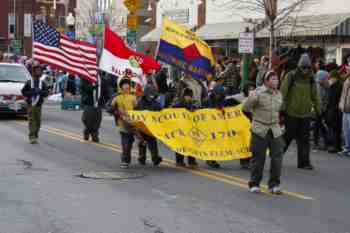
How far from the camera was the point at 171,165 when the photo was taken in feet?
43.7

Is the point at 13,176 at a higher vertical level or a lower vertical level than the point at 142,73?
lower

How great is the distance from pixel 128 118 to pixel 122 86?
2.70ft

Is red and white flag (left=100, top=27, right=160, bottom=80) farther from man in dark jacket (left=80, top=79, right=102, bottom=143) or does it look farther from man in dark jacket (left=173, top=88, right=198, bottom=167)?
man in dark jacket (left=80, top=79, right=102, bottom=143)

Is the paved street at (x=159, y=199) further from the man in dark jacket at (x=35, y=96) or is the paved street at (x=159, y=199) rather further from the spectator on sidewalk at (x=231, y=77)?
the spectator on sidewalk at (x=231, y=77)

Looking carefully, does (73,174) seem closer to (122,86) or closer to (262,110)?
(122,86)

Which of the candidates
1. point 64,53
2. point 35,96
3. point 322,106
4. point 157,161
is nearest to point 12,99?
point 35,96

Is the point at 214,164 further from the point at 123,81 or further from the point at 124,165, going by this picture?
the point at 123,81

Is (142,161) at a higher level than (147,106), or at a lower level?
lower

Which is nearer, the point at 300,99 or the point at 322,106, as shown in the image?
the point at 300,99

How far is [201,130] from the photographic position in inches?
515

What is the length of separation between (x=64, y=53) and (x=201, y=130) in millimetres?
4168

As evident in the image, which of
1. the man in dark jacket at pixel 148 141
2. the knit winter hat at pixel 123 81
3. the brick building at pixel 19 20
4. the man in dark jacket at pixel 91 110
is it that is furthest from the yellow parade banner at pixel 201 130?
the brick building at pixel 19 20

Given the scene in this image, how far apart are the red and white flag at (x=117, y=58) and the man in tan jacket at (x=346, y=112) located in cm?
413

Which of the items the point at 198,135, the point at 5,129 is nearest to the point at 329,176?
the point at 198,135
